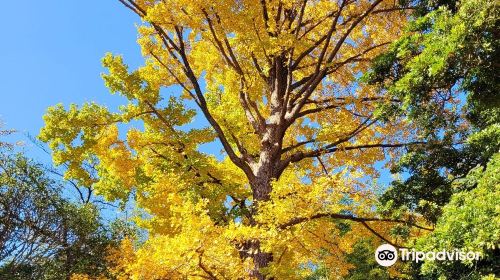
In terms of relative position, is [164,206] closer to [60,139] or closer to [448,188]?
[60,139]

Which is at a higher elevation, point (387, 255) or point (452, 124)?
point (452, 124)

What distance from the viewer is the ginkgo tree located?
6.11m

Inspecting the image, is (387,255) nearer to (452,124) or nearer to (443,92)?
(452,124)

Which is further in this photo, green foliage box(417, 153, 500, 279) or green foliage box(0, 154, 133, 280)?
green foliage box(0, 154, 133, 280)

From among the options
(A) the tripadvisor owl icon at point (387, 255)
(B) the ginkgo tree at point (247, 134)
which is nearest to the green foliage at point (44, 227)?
(B) the ginkgo tree at point (247, 134)

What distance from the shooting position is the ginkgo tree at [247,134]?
241 inches

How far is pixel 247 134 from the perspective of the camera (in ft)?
32.2

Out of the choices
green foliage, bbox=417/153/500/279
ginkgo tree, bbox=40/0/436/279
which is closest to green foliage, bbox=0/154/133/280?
ginkgo tree, bbox=40/0/436/279

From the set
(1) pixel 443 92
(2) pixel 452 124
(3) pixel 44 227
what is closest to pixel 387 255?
(2) pixel 452 124

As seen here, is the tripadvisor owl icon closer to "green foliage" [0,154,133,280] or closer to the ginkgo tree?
the ginkgo tree

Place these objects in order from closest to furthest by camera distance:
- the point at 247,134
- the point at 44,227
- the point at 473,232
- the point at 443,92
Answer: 1. the point at 473,232
2. the point at 443,92
3. the point at 247,134
4. the point at 44,227

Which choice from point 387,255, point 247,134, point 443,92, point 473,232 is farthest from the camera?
point 247,134

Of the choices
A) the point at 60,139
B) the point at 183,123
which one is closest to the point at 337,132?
the point at 183,123

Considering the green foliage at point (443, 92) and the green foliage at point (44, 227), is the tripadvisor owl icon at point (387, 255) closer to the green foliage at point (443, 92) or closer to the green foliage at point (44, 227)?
the green foliage at point (443, 92)
